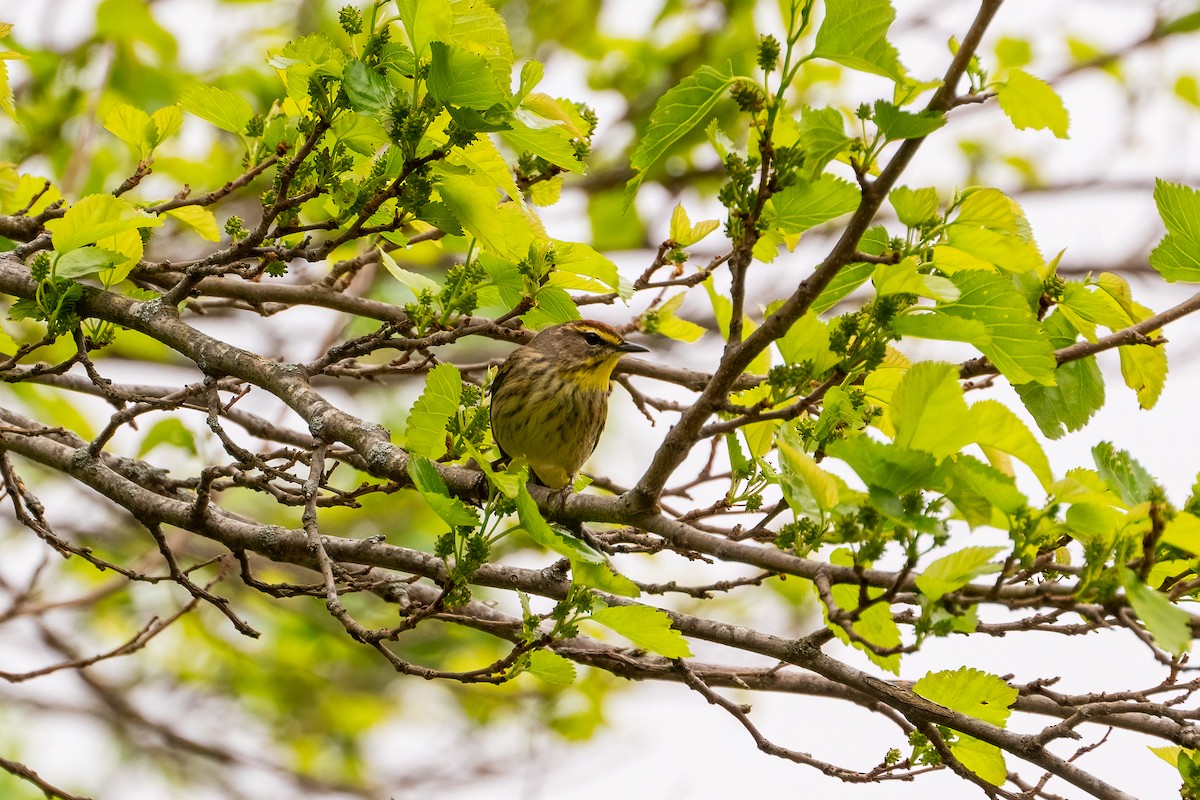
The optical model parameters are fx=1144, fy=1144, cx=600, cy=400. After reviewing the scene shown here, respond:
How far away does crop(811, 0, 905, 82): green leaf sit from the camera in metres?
2.74

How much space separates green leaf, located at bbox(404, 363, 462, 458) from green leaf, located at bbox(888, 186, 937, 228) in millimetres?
1429

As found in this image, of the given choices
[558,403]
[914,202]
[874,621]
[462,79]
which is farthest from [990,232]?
[558,403]

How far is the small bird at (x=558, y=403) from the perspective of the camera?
620 cm

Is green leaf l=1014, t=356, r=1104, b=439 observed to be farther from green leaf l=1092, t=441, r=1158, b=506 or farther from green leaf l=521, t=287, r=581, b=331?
green leaf l=521, t=287, r=581, b=331

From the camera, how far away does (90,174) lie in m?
7.33

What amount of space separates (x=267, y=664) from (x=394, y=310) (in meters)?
5.09

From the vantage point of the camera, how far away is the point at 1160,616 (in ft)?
7.83

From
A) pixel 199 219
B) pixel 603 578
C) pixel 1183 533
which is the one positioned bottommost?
pixel 1183 533

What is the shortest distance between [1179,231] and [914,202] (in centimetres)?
89

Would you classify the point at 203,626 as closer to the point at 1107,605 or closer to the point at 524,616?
the point at 524,616

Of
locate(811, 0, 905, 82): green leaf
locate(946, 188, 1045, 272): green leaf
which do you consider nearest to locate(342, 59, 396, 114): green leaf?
locate(811, 0, 905, 82): green leaf

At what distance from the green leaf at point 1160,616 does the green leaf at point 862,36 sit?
4.22ft

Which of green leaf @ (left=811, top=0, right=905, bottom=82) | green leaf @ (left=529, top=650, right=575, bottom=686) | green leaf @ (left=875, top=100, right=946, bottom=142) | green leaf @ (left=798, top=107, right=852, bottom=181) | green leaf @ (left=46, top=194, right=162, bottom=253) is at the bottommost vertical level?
green leaf @ (left=529, top=650, right=575, bottom=686)

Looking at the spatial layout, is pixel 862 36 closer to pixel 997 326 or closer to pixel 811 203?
pixel 811 203
